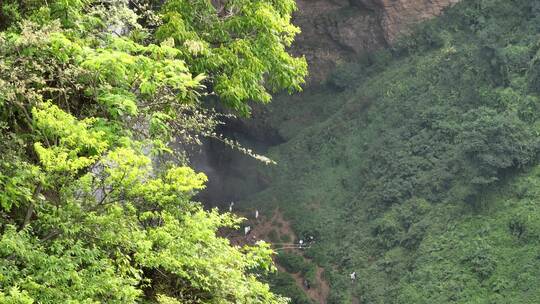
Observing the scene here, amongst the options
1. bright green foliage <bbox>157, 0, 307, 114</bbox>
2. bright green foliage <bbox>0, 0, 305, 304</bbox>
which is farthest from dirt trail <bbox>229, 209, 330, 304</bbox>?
bright green foliage <bbox>0, 0, 305, 304</bbox>

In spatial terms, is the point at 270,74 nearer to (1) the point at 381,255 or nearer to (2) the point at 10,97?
(2) the point at 10,97

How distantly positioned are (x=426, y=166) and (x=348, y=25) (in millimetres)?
8418

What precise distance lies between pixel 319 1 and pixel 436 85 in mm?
6720

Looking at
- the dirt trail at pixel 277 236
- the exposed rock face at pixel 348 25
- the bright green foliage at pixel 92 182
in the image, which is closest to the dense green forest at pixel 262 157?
the bright green foliage at pixel 92 182

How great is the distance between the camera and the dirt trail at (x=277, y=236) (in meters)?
28.9

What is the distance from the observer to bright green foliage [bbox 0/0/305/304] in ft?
20.0

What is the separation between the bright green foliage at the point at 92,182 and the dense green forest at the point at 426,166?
18130mm

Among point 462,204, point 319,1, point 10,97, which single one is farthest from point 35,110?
point 319,1

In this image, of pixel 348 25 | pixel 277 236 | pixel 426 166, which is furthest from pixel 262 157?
pixel 348 25

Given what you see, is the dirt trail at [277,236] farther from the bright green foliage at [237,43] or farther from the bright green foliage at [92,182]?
the bright green foliage at [92,182]

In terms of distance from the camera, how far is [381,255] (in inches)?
1135

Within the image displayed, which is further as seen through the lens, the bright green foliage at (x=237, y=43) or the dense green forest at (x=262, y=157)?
the bright green foliage at (x=237, y=43)

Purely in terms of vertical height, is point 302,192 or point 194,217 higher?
point 302,192

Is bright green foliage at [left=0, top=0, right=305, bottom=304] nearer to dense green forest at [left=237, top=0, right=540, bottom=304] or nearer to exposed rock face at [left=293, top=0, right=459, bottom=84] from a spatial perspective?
dense green forest at [left=237, top=0, right=540, bottom=304]
